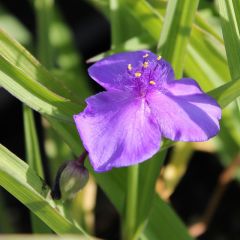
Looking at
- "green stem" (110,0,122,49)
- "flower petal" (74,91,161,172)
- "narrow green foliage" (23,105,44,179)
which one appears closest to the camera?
"flower petal" (74,91,161,172)

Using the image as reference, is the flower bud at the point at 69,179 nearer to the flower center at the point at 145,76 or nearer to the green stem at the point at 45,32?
the flower center at the point at 145,76

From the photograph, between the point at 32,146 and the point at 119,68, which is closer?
the point at 119,68

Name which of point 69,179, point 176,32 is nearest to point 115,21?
point 176,32

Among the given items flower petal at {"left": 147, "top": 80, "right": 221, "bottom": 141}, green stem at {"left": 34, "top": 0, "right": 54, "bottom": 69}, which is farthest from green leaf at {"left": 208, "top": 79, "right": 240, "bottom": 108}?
green stem at {"left": 34, "top": 0, "right": 54, "bottom": 69}

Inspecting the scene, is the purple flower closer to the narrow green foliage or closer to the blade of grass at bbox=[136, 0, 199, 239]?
the blade of grass at bbox=[136, 0, 199, 239]

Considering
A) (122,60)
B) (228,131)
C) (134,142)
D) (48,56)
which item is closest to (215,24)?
(228,131)

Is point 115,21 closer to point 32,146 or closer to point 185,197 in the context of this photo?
point 32,146

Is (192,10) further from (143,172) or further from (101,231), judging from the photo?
(101,231)
